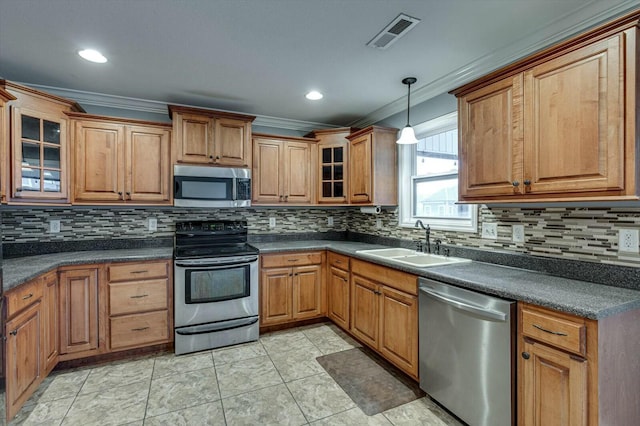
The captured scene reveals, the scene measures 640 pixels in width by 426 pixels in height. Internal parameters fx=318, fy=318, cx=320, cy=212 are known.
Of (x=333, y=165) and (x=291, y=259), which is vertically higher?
(x=333, y=165)

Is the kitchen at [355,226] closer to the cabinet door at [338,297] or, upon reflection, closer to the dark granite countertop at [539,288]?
the dark granite countertop at [539,288]

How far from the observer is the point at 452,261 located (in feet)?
8.25

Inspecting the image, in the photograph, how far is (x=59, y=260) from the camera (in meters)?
2.53

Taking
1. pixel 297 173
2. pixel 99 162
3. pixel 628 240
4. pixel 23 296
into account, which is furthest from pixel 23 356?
pixel 628 240

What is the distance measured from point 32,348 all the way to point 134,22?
2201 millimetres

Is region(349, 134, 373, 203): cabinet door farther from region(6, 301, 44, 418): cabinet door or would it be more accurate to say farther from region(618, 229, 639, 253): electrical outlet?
region(6, 301, 44, 418): cabinet door

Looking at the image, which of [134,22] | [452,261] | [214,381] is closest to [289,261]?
[214,381]

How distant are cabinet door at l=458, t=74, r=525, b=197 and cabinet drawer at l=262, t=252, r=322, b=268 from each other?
173cm

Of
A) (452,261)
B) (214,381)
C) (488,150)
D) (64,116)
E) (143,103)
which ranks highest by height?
(143,103)

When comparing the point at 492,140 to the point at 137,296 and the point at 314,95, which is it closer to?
the point at 314,95

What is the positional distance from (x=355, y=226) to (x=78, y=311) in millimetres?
2938

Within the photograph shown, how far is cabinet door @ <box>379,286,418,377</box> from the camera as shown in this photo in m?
2.27

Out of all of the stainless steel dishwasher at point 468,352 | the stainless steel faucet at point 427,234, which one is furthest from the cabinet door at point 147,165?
the stainless steel dishwasher at point 468,352

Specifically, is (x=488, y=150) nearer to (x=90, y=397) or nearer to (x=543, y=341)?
(x=543, y=341)
